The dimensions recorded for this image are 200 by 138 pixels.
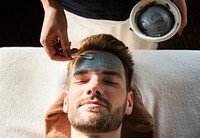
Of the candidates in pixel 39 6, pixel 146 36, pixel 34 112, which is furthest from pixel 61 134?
pixel 39 6

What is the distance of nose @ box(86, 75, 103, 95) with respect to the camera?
109cm

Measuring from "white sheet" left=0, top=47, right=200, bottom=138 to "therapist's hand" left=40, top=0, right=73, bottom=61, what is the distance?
26 centimetres

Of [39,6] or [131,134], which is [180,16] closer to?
[131,134]

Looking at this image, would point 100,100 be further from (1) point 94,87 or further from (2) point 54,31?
(2) point 54,31

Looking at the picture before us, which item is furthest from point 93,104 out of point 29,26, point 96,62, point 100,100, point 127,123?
point 29,26

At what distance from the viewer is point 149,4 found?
1.16 m

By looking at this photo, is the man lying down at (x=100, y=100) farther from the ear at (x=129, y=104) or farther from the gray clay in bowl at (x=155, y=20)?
the gray clay in bowl at (x=155, y=20)

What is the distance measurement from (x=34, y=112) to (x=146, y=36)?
46 centimetres

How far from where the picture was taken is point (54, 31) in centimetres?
105

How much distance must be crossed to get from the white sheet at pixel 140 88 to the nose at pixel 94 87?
0.78 feet

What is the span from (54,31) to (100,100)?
0.22 meters

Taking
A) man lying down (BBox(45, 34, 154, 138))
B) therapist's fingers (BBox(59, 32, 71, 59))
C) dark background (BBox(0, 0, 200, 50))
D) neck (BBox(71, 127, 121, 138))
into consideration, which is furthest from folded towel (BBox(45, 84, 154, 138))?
dark background (BBox(0, 0, 200, 50))

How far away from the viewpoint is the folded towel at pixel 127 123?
1.25 meters

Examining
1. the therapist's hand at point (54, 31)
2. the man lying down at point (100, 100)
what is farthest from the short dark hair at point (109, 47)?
the therapist's hand at point (54, 31)
